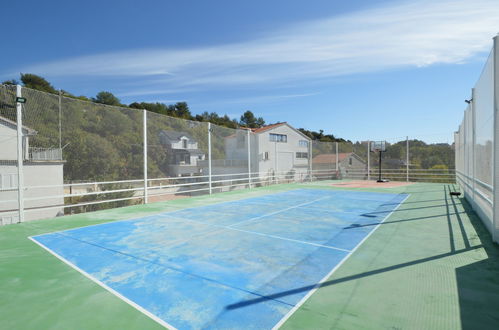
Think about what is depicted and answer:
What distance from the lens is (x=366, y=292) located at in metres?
3.00

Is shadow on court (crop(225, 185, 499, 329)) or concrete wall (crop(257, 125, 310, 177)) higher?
concrete wall (crop(257, 125, 310, 177))

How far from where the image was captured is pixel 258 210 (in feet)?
27.5

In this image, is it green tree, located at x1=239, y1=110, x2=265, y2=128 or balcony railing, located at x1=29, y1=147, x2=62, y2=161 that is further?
green tree, located at x1=239, y1=110, x2=265, y2=128

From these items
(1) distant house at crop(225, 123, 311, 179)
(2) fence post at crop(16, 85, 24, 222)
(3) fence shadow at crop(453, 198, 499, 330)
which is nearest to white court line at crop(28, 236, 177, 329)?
(3) fence shadow at crop(453, 198, 499, 330)

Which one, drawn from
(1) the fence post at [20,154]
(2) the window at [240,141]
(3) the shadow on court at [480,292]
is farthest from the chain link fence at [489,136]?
(2) the window at [240,141]

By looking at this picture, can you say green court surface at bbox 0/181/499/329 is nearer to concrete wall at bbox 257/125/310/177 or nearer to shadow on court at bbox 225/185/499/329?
shadow on court at bbox 225/185/499/329

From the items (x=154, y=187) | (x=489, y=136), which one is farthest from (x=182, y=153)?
(x=489, y=136)

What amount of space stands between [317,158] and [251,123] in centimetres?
6729

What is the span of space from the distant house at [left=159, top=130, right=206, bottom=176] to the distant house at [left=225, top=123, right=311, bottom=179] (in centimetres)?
269

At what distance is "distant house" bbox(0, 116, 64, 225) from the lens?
6461 mm

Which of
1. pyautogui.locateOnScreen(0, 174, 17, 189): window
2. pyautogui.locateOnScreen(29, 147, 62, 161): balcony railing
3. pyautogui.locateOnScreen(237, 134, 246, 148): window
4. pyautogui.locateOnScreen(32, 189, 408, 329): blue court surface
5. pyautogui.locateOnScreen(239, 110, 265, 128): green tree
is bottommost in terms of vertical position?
pyautogui.locateOnScreen(32, 189, 408, 329): blue court surface

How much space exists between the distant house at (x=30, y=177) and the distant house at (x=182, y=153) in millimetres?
3558

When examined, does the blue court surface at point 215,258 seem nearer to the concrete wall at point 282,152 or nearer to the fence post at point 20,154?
the fence post at point 20,154

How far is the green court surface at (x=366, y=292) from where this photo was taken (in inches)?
97.1
